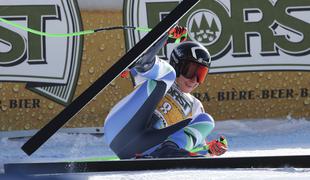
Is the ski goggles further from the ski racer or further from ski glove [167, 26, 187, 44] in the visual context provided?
ski glove [167, 26, 187, 44]

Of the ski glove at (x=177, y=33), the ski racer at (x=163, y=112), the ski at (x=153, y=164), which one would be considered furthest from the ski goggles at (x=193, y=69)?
the ski at (x=153, y=164)

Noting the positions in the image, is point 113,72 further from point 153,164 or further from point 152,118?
point 152,118

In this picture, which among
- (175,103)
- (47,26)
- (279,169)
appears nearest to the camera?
(279,169)

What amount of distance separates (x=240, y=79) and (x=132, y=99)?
2.86 meters

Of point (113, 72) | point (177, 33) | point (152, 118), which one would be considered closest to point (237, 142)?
point (152, 118)

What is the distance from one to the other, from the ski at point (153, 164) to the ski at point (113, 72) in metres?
0.15

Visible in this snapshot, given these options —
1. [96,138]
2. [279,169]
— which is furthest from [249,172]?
[96,138]

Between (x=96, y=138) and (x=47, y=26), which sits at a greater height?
(x=47, y=26)

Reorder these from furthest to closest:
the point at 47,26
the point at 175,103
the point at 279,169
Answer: the point at 47,26 → the point at 175,103 → the point at 279,169

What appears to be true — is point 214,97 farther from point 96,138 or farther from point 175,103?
point 175,103

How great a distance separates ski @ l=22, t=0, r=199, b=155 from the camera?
14.3 feet

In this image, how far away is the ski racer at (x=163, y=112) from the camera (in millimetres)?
4836

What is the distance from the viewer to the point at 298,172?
4.66m

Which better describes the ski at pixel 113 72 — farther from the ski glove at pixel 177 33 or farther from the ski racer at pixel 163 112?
the ski glove at pixel 177 33
